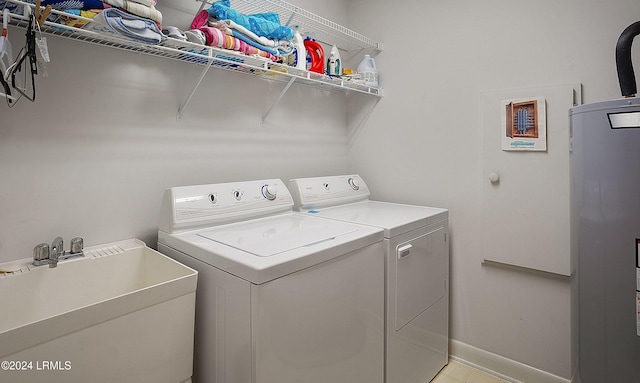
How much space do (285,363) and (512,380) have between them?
1.60 meters

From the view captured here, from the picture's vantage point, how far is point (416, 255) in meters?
1.80

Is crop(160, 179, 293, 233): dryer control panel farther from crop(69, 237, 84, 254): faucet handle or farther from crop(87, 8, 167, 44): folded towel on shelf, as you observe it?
crop(87, 8, 167, 44): folded towel on shelf

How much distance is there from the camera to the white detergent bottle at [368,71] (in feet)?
7.89

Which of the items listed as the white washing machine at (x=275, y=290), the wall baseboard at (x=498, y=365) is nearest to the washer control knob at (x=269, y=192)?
the white washing machine at (x=275, y=290)

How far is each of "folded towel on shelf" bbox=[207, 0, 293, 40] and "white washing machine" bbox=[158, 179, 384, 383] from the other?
80cm

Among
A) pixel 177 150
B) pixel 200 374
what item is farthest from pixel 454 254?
pixel 177 150

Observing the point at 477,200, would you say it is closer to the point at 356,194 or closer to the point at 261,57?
the point at 356,194

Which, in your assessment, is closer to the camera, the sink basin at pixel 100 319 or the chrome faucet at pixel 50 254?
the sink basin at pixel 100 319

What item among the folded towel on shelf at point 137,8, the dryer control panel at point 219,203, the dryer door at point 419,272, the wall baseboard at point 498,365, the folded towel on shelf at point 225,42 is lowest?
the wall baseboard at point 498,365

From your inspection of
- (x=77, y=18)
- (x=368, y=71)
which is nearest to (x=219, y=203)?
(x=77, y=18)

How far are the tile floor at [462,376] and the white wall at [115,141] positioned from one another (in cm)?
166

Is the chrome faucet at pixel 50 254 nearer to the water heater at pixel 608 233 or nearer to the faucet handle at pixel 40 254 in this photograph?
the faucet handle at pixel 40 254

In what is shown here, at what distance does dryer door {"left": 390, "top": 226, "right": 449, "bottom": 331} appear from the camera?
5.56 feet

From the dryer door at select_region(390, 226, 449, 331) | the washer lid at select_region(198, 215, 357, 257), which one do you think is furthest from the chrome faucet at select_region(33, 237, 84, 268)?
the dryer door at select_region(390, 226, 449, 331)
